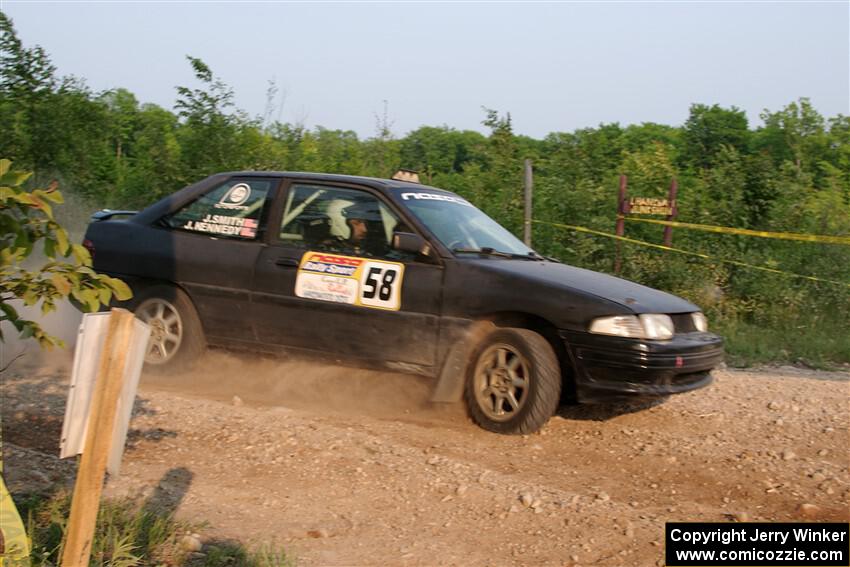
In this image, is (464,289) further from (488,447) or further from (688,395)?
(688,395)

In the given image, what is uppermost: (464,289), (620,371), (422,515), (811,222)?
(811,222)

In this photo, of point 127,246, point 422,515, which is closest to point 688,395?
point 422,515

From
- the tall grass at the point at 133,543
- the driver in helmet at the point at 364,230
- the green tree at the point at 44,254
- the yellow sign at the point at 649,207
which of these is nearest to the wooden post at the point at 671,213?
the yellow sign at the point at 649,207

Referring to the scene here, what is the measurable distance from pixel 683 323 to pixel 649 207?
672 centimetres

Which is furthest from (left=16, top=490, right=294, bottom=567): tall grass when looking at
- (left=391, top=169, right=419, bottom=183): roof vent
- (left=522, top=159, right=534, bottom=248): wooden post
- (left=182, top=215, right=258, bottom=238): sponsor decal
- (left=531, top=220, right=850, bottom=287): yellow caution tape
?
(left=531, top=220, right=850, bottom=287): yellow caution tape

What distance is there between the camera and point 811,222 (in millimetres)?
12352

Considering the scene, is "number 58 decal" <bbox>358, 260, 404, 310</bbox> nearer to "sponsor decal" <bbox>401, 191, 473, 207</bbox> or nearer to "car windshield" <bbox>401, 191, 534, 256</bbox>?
"car windshield" <bbox>401, 191, 534, 256</bbox>

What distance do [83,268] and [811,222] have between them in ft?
37.0

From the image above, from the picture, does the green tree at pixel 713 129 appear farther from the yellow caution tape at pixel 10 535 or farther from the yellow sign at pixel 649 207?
the yellow caution tape at pixel 10 535

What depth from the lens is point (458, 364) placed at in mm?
6102

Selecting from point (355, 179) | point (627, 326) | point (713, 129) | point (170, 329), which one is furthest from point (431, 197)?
point (713, 129)

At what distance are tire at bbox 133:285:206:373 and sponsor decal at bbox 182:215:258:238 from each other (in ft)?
1.74

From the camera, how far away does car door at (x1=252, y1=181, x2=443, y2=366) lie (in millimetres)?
6238

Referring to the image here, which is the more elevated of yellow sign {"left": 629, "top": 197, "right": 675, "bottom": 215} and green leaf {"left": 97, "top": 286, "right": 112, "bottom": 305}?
yellow sign {"left": 629, "top": 197, "right": 675, "bottom": 215}
